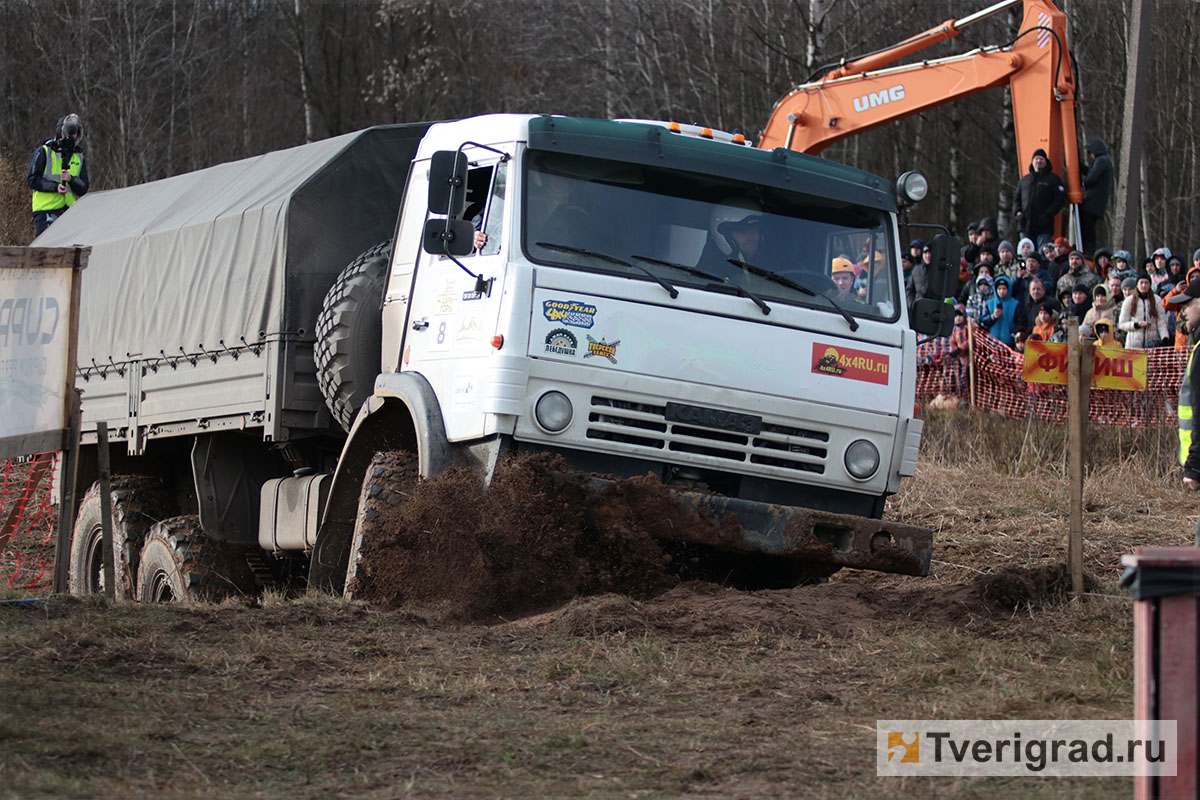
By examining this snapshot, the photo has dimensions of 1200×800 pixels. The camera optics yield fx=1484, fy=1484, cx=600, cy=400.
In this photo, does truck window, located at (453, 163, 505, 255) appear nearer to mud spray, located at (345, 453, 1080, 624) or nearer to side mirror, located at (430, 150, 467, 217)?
side mirror, located at (430, 150, 467, 217)

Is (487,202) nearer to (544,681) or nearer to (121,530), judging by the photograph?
(544,681)

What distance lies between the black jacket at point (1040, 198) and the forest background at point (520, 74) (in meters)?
10.7

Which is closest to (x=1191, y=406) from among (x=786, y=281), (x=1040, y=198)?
(x=786, y=281)

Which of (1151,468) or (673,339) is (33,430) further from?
(1151,468)

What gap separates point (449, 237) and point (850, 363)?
2258 millimetres

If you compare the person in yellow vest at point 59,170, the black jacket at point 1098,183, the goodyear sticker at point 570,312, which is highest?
the black jacket at point 1098,183

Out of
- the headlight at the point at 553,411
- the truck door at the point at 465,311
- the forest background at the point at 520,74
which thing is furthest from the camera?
the forest background at the point at 520,74

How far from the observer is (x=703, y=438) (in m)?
7.81

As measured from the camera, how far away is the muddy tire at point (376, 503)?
786 cm

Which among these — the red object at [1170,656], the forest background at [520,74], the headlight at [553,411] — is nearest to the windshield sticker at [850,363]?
the headlight at [553,411]

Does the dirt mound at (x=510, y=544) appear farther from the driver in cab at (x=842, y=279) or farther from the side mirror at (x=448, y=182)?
the driver in cab at (x=842, y=279)

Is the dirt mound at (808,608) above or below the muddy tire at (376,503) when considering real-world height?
below

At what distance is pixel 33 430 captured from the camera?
806 centimetres

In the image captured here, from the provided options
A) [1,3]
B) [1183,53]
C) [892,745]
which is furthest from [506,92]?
[892,745]
